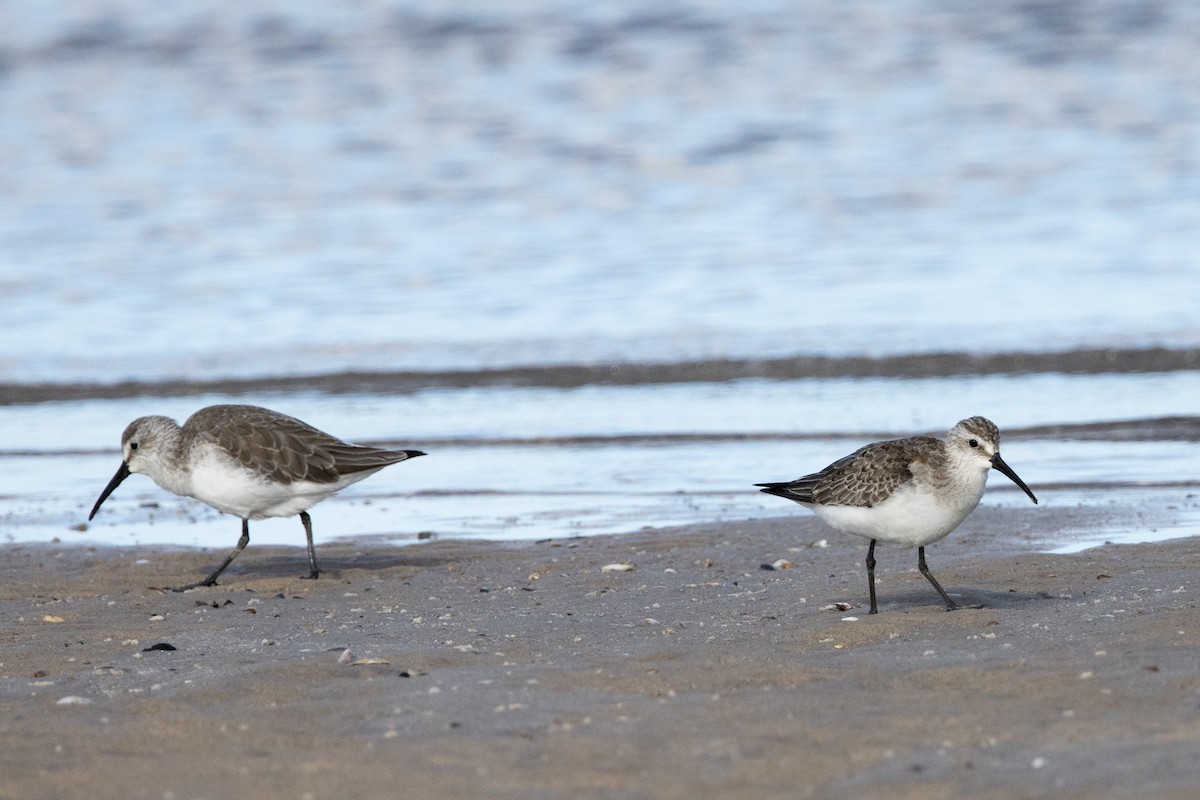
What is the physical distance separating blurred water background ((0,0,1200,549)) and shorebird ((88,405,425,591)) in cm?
72

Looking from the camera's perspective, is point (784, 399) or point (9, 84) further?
point (9, 84)

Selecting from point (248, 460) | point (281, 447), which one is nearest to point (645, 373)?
point (281, 447)

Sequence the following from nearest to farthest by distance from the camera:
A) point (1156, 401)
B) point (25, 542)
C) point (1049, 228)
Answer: point (25, 542) → point (1156, 401) → point (1049, 228)

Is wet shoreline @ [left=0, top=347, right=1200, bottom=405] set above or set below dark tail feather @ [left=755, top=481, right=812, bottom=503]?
above

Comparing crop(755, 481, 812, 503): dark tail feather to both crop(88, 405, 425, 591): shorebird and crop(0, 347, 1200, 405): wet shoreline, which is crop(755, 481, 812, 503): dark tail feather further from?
crop(0, 347, 1200, 405): wet shoreline

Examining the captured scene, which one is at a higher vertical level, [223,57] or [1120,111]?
[223,57]

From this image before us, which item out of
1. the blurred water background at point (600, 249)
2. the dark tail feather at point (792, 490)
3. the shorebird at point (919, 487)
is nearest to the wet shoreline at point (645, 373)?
the blurred water background at point (600, 249)

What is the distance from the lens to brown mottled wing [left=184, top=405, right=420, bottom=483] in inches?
346

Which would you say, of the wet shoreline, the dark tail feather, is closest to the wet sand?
the dark tail feather

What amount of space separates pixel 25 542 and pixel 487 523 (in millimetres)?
2621

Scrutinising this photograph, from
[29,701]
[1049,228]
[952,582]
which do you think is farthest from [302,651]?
[1049,228]

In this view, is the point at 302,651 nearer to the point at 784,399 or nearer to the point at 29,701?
the point at 29,701

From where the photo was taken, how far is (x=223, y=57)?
1251 inches

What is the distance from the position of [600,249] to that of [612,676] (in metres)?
14.3
